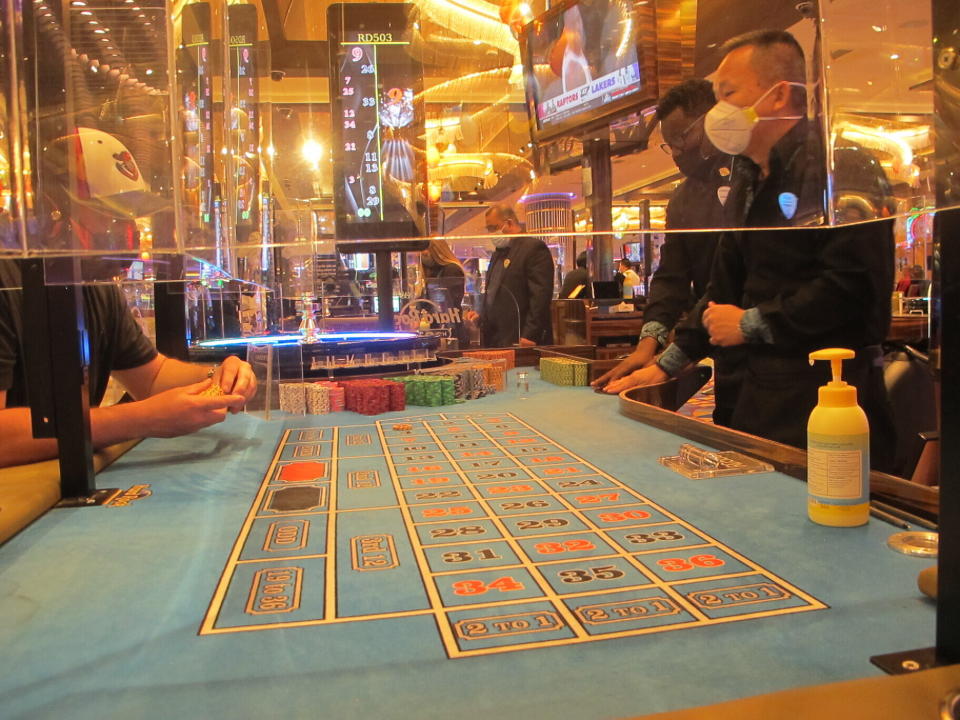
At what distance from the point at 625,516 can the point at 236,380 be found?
3.90 feet

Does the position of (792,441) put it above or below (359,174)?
below

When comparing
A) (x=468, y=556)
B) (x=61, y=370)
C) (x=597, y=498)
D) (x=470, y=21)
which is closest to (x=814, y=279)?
(x=597, y=498)

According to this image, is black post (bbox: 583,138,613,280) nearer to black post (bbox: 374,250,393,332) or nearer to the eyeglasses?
the eyeglasses

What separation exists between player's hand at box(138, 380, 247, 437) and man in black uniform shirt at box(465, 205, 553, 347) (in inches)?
106

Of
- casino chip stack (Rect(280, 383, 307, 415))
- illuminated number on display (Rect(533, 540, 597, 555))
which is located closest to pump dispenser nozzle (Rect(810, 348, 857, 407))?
illuminated number on display (Rect(533, 540, 597, 555))

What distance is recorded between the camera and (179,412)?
1.59 m

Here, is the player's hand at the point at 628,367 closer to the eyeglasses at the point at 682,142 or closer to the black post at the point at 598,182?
the black post at the point at 598,182

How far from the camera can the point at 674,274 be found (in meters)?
2.83

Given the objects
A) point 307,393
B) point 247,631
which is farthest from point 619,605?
point 307,393

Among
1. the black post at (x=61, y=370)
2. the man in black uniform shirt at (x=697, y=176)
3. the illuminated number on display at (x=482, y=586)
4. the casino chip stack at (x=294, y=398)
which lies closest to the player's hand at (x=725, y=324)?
the man in black uniform shirt at (x=697, y=176)

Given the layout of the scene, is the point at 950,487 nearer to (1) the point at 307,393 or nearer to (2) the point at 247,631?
(2) the point at 247,631

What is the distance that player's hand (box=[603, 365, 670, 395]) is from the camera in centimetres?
238

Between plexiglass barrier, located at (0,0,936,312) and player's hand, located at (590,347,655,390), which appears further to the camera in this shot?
player's hand, located at (590,347,655,390)

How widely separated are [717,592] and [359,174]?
1.11 metres
